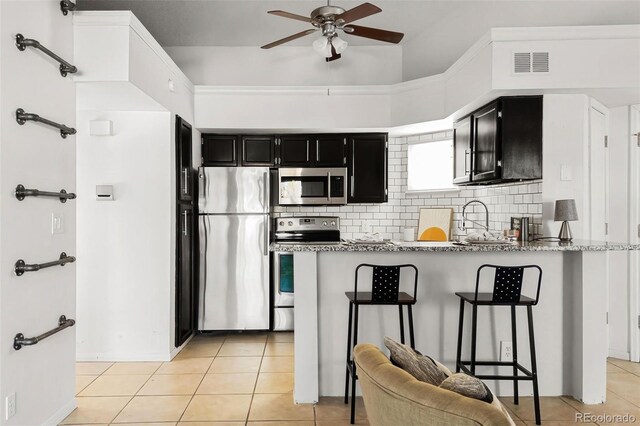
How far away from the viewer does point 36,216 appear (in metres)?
2.65

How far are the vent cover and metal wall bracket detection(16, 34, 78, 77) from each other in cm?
318

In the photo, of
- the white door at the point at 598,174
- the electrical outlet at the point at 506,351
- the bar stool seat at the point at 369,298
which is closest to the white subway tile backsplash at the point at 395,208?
the white door at the point at 598,174

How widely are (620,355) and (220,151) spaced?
4.53 metres

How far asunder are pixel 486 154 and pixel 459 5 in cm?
163

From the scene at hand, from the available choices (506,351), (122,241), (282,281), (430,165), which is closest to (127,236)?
(122,241)

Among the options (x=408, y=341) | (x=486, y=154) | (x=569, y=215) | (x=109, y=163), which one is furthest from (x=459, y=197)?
(x=109, y=163)

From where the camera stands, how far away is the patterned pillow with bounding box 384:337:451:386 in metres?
1.54

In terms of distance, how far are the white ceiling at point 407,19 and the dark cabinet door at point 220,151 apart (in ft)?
3.62

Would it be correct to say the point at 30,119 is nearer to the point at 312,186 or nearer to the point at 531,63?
the point at 312,186

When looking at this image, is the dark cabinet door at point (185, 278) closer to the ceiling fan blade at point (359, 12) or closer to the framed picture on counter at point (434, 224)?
the ceiling fan blade at point (359, 12)

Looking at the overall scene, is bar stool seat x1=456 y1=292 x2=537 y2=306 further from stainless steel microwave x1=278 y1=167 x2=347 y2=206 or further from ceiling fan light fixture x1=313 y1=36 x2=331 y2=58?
stainless steel microwave x1=278 y1=167 x2=347 y2=206

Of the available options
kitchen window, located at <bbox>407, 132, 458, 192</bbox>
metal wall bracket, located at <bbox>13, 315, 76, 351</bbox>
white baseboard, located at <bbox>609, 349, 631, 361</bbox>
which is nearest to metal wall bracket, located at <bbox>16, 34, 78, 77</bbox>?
metal wall bracket, located at <bbox>13, 315, 76, 351</bbox>

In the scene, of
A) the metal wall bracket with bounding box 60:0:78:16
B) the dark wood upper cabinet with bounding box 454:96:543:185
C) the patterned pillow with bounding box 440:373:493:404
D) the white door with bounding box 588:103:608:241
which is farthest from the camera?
the white door with bounding box 588:103:608:241

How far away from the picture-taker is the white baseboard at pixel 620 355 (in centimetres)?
420
